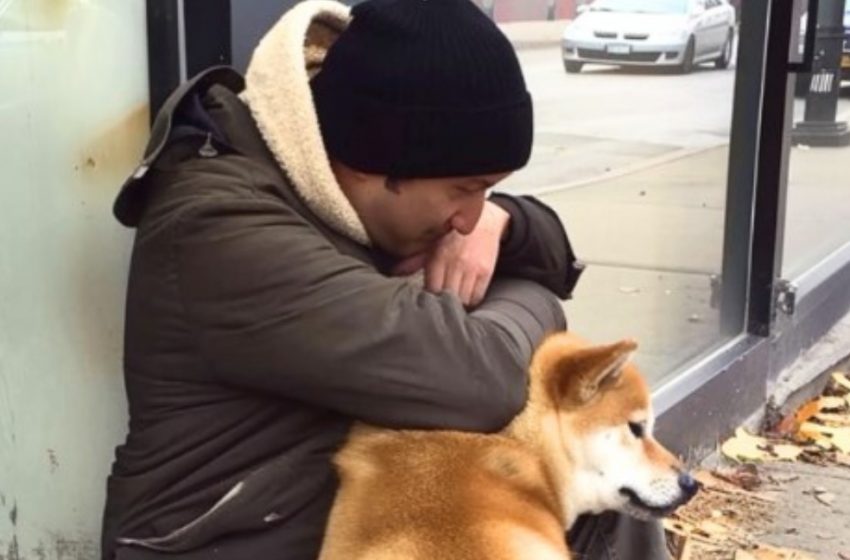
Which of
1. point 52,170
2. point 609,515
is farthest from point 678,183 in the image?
point 52,170

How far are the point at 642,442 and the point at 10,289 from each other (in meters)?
1.13

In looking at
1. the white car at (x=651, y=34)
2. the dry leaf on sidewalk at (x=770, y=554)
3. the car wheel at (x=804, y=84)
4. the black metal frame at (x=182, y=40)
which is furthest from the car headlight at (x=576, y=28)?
the car wheel at (x=804, y=84)

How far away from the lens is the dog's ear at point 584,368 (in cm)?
224

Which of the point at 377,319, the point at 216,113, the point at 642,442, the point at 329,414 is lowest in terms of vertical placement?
the point at 642,442

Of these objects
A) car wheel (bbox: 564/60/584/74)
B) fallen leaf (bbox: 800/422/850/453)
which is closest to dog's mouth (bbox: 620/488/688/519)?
car wheel (bbox: 564/60/584/74)

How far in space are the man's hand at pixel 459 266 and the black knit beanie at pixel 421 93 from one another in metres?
0.26

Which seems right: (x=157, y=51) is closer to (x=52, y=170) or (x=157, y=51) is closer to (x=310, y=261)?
(x=52, y=170)

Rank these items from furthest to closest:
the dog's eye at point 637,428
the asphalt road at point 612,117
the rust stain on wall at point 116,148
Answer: the asphalt road at point 612,117, the rust stain on wall at point 116,148, the dog's eye at point 637,428

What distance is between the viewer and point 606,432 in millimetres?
2303

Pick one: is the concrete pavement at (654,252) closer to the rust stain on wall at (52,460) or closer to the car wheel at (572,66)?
the car wheel at (572,66)

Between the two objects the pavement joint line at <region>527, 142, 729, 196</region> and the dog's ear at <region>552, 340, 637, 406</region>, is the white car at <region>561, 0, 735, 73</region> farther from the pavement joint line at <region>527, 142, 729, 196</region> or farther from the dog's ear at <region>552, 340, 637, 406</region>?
the dog's ear at <region>552, 340, 637, 406</region>

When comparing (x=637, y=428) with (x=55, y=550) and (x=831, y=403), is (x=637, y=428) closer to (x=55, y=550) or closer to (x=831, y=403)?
(x=55, y=550)

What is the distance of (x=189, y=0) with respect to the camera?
8.13 ft

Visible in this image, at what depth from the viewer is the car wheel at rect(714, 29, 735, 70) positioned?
4.97m
